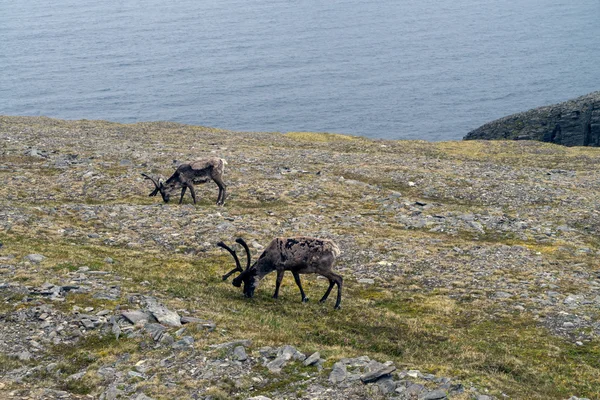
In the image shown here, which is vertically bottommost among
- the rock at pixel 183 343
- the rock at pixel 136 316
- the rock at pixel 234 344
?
the rock at pixel 234 344

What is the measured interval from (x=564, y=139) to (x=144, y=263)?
80233 mm

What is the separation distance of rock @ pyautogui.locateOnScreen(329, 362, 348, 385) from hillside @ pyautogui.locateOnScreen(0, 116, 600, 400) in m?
0.04

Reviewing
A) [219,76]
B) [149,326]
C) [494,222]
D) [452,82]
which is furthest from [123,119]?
[149,326]

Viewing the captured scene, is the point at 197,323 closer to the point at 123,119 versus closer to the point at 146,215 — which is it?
the point at 146,215

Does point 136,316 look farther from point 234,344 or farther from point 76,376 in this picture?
point 234,344

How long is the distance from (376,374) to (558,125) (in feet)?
282

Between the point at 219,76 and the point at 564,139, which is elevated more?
the point at 219,76

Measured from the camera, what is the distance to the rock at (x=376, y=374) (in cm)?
1331

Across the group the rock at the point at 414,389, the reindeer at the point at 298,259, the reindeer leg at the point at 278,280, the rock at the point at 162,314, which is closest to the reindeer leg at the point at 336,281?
the reindeer at the point at 298,259

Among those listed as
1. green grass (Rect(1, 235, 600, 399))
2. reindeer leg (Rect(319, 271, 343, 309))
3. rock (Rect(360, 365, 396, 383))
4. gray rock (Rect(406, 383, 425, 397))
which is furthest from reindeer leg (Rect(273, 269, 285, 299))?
gray rock (Rect(406, 383, 425, 397))

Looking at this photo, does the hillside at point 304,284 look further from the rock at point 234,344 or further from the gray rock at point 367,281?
the gray rock at point 367,281

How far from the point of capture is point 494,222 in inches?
1252

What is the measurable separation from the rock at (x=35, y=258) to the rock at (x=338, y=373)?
Result: 12465 millimetres

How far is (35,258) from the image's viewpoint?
69.2 feet
